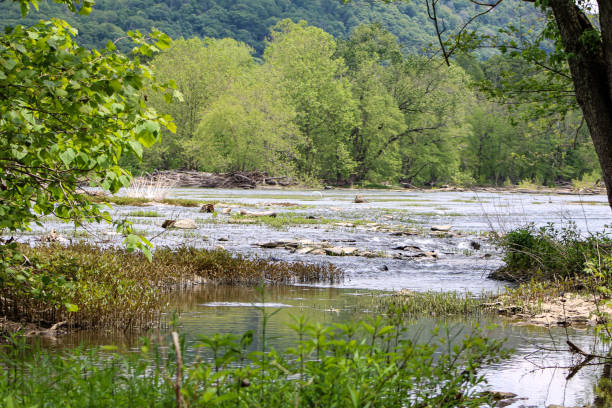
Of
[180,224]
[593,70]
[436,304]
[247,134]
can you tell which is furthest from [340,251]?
[247,134]

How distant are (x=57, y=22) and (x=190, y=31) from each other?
153 metres

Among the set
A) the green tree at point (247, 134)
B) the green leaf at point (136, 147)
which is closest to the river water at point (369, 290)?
the green leaf at point (136, 147)

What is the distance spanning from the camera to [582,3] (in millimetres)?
9008

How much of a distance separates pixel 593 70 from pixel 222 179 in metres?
51.9

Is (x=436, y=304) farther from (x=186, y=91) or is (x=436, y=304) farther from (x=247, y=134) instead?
(x=186, y=91)

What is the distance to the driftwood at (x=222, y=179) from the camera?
2234 inches

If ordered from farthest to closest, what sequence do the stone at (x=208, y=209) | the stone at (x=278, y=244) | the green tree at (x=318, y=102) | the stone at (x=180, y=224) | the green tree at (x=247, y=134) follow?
1. the green tree at (x=318, y=102)
2. the green tree at (x=247, y=134)
3. the stone at (x=208, y=209)
4. the stone at (x=180, y=224)
5. the stone at (x=278, y=244)

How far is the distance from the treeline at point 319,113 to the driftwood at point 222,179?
2197mm

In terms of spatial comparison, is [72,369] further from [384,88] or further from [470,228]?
[384,88]

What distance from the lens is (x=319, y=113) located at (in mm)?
68188

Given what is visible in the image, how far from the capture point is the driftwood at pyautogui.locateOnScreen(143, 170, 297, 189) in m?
56.8

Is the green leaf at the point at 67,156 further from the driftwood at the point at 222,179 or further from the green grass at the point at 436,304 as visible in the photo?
the driftwood at the point at 222,179

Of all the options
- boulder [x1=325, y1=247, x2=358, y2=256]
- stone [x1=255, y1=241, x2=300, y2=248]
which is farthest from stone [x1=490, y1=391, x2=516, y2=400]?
stone [x1=255, y1=241, x2=300, y2=248]

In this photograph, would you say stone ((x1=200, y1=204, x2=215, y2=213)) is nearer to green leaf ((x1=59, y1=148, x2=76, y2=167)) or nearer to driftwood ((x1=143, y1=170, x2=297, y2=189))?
green leaf ((x1=59, y1=148, x2=76, y2=167))
